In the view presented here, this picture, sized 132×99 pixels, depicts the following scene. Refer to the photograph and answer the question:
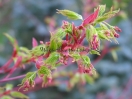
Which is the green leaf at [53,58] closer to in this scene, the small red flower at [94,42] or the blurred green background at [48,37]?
the small red flower at [94,42]

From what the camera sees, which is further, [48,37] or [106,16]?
[48,37]

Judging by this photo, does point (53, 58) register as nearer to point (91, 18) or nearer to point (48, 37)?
point (91, 18)

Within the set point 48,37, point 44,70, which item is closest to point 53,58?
point 44,70

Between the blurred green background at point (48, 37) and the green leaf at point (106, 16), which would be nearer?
the green leaf at point (106, 16)

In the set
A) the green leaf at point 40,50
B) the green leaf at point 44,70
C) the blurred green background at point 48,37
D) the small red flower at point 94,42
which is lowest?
the green leaf at point 44,70

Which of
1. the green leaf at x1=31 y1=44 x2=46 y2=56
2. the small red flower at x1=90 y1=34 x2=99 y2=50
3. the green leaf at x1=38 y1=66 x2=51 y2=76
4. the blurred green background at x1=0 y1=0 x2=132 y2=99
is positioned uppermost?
the blurred green background at x1=0 y1=0 x2=132 y2=99

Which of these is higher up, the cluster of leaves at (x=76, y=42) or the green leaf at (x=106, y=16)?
the green leaf at (x=106, y=16)

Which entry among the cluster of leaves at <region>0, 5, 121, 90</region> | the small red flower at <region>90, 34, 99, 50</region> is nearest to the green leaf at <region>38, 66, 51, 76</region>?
the cluster of leaves at <region>0, 5, 121, 90</region>

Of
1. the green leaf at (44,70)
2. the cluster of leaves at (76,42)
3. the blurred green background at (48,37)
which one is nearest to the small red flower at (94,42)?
the cluster of leaves at (76,42)

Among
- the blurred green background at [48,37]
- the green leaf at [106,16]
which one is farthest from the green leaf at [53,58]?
the blurred green background at [48,37]

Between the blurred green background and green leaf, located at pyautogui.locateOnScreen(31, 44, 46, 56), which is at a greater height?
the blurred green background

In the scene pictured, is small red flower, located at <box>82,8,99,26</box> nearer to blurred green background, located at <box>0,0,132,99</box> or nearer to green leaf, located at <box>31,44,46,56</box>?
green leaf, located at <box>31,44,46,56</box>
